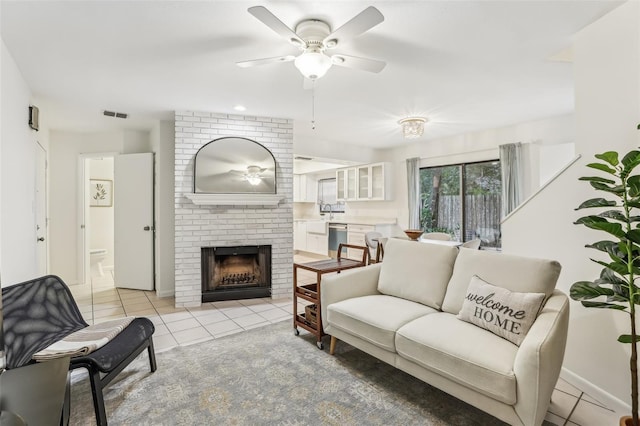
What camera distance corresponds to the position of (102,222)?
6.57 m

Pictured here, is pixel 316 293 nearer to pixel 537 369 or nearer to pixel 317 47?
pixel 537 369

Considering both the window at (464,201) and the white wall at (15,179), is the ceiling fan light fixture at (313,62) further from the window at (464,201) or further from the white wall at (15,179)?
the window at (464,201)

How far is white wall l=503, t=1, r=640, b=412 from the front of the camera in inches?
74.5

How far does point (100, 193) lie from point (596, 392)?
785cm

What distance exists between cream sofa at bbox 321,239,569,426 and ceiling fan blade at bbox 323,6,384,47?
1701mm

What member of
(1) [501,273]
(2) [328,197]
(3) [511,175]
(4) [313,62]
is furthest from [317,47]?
(2) [328,197]

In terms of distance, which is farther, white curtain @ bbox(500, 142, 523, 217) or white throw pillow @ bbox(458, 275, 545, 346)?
white curtain @ bbox(500, 142, 523, 217)

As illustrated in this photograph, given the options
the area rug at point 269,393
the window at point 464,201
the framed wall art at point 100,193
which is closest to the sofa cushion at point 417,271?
the area rug at point 269,393

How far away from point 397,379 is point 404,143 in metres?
4.80

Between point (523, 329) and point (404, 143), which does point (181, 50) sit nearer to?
point (523, 329)

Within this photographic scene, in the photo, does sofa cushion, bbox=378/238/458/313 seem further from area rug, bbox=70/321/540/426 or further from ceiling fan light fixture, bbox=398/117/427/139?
ceiling fan light fixture, bbox=398/117/427/139

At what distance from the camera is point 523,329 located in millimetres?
1799

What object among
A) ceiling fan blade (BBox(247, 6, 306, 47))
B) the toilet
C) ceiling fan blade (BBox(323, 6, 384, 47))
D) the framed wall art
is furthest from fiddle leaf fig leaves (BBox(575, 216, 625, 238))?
the framed wall art

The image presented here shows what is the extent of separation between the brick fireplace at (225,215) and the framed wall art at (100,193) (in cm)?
370
